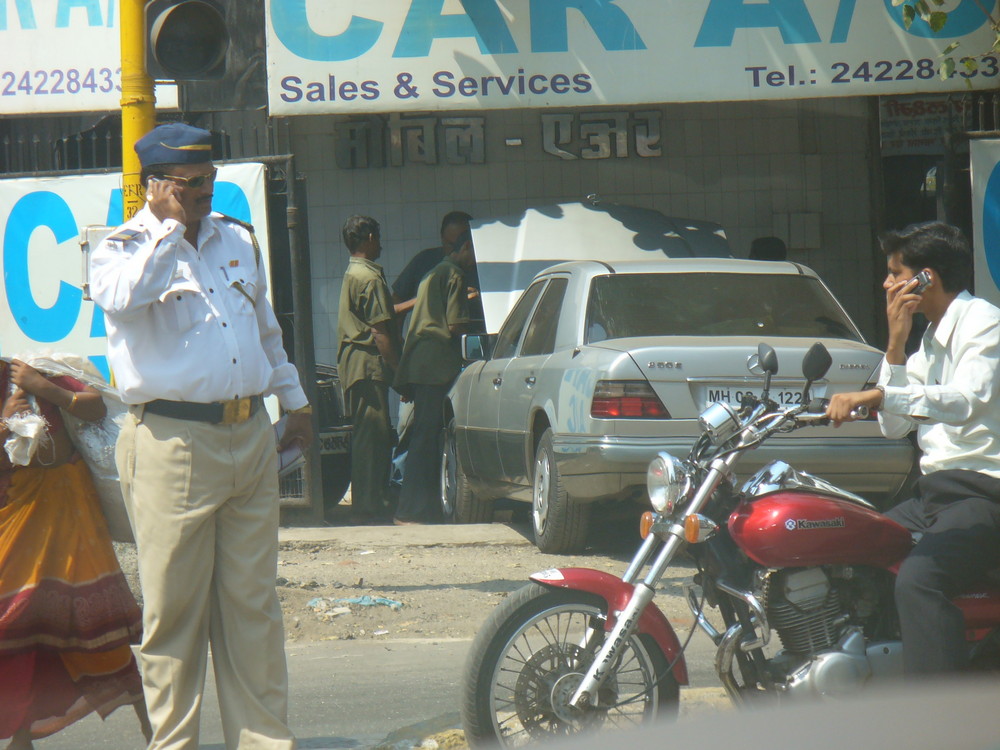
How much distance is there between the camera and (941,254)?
162 inches

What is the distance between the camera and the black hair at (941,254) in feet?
13.5

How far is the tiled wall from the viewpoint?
41.5 ft

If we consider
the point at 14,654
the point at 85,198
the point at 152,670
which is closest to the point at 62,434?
the point at 14,654

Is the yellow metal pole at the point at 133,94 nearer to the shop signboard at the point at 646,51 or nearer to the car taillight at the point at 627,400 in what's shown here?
the car taillight at the point at 627,400

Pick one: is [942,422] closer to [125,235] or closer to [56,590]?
[125,235]

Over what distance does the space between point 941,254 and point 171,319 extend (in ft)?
Result: 7.78

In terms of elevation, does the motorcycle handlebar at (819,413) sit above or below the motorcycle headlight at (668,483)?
above

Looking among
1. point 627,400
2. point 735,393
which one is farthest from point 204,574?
point 735,393

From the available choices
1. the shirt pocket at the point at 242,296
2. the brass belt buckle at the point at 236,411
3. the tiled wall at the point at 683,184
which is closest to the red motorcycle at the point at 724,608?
the brass belt buckle at the point at 236,411

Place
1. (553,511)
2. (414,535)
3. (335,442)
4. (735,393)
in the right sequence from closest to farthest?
(735,393)
(553,511)
(414,535)
(335,442)

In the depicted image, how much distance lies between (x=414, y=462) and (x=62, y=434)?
5049 mm

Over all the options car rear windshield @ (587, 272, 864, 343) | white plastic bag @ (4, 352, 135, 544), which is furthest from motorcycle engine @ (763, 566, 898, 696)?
car rear windshield @ (587, 272, 864, 343)

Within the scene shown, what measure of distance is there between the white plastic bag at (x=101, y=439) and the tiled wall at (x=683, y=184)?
8007 millimetres

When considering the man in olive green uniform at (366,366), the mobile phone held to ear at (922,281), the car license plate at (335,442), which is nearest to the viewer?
the mobile phone held to ear at (922,281)
